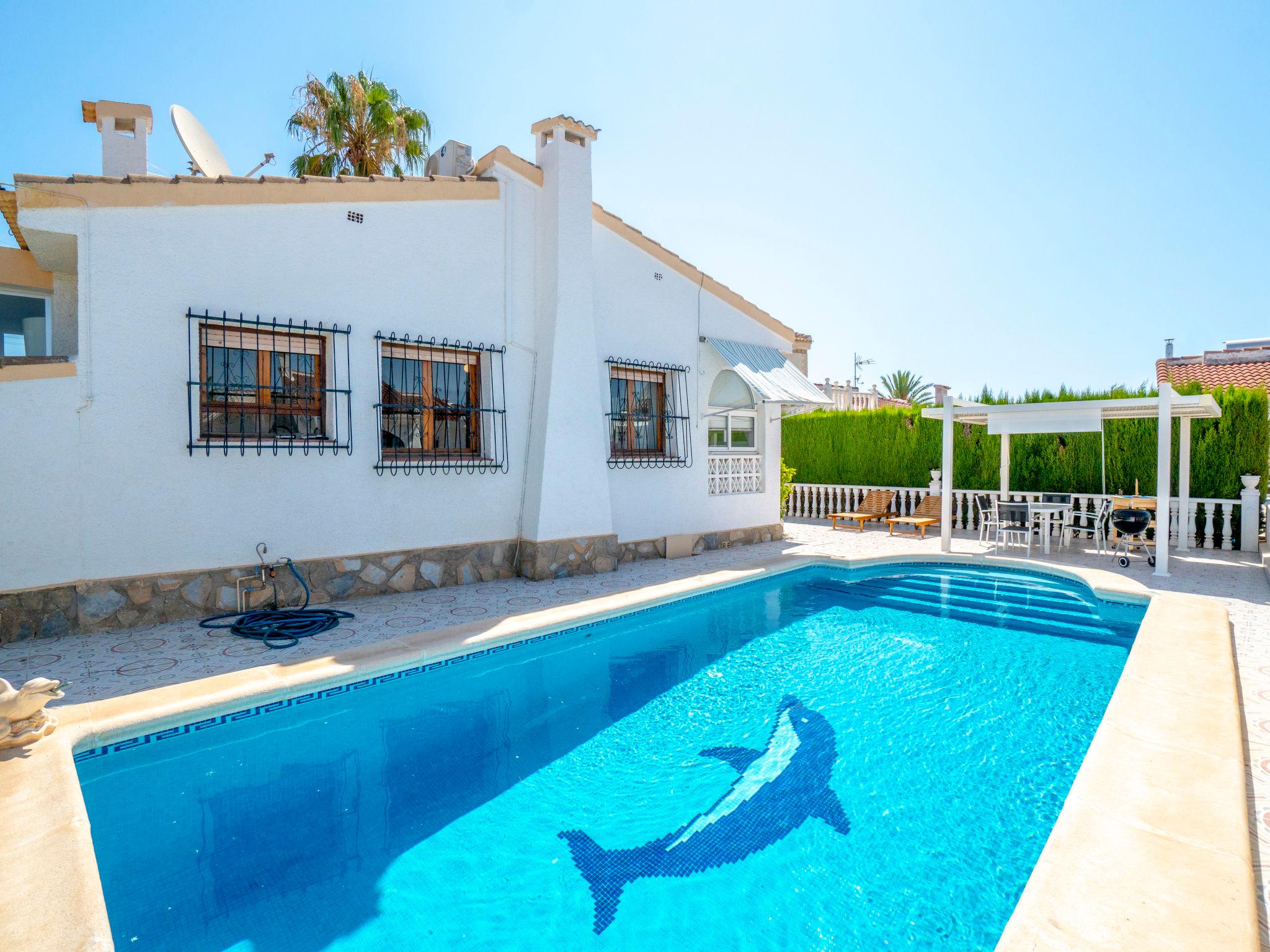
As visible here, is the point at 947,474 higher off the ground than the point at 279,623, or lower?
higher

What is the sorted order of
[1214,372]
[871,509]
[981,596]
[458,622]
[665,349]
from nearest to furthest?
1. [458,622]
2. [981,596]
3. [665,349]
4. [871,509]
5. [1214,372]

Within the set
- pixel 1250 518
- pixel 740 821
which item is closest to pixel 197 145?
pixel 740 821

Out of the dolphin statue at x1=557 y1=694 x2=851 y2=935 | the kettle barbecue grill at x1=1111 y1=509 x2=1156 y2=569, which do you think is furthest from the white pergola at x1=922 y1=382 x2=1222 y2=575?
the dolphin statue at x1=557 y1=694 x2=851 y2=935

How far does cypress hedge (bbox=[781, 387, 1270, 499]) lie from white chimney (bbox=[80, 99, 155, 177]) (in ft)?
→ 64.3

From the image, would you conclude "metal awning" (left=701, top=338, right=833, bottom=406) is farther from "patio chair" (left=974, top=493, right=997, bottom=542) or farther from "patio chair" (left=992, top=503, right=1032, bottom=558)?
"patio chair" (left=974, top=493, right=997, bottom=542)

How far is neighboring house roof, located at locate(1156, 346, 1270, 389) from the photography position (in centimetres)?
2633

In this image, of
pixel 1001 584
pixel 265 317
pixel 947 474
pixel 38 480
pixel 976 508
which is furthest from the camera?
pixel 976 508

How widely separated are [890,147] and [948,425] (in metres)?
7.55

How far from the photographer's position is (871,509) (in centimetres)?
1958

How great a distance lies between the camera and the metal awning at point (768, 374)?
14047 mm

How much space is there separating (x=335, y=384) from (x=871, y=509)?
1600 centimetres

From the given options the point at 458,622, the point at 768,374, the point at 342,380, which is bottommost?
the point at 458,622

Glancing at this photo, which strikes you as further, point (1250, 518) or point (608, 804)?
point (1250, 518)

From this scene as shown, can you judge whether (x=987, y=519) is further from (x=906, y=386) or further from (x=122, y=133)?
(x=906, y=386)
